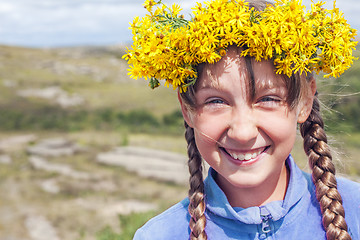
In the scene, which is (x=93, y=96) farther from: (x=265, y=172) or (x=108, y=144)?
(x=265, y=172)

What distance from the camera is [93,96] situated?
2811cm

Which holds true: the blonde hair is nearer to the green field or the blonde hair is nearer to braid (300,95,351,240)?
braid (300,95,351,240)

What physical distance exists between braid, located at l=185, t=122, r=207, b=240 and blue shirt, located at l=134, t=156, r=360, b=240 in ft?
0.18

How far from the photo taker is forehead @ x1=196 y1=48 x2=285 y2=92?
69.2 inches

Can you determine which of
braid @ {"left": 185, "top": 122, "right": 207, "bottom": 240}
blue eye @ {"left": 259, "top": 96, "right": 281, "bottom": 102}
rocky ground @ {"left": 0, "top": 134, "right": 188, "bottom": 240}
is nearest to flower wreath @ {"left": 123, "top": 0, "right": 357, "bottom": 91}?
blue eye @ {"left": 259, "top": 96, "right": 281, "bottom": 102}

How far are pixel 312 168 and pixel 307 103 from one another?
1.28ft

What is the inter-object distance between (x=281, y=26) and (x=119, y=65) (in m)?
37.4

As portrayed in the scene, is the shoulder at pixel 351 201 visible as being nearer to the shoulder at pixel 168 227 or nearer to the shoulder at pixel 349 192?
the shoulder at pixel 349 192

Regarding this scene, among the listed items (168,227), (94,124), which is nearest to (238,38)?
(168,227)

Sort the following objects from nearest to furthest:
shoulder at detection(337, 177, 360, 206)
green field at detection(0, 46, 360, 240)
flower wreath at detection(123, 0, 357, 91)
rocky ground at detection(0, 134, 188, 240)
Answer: flower wreath at detection(123, 0, 357, 91) → shoulder at detection(337, 177, 360, 206) → green field at detection(0, 46, 360, 240) → rocky ground at detection(0, 134, 188, 240)

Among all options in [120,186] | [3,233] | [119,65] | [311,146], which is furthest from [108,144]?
[119,65]

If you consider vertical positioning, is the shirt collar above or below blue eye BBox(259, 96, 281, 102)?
below

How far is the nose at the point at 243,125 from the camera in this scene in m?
1.75

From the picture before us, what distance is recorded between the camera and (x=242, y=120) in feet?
5.81
